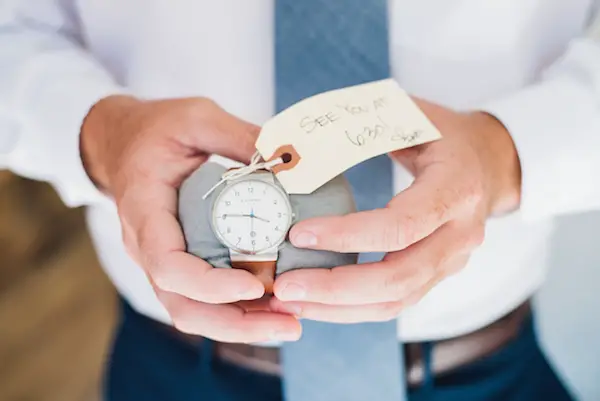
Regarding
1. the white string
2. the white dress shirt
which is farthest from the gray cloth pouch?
the white dress shirt

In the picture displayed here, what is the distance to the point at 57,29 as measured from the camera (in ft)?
2.41

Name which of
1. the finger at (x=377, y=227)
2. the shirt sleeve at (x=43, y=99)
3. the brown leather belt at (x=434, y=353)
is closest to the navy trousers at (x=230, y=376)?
the brown leather belt at (x=434, y=353)

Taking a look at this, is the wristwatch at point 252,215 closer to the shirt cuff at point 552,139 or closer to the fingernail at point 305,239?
the fingernail at point 305,239

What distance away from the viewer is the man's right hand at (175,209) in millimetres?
475

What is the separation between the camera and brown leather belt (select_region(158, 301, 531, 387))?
72cm

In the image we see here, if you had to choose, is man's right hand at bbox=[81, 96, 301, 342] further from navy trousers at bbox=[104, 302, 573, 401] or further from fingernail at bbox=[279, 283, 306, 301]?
navy trousers at bbox=[104, 302, 573, 401]

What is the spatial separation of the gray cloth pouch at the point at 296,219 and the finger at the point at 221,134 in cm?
3

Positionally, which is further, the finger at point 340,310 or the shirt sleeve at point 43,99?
the shirt sleeve at point 43,99

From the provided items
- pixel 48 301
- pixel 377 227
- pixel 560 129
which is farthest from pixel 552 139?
pixel 48 301

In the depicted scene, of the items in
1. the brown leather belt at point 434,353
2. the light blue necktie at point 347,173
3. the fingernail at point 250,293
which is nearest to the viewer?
the fingernail at point 250,293

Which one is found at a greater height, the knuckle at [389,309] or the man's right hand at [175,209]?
the man's right hand at [175,209]

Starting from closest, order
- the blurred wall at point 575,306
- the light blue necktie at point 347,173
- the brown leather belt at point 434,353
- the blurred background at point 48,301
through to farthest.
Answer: the light blue necktie at point 347,173 < the brown leather belt at point 434,353 < the blurred wall at point 575,306 < the blurred background at point 48,301

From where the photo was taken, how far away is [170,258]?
48 centimetres

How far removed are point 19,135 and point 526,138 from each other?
463 mm
